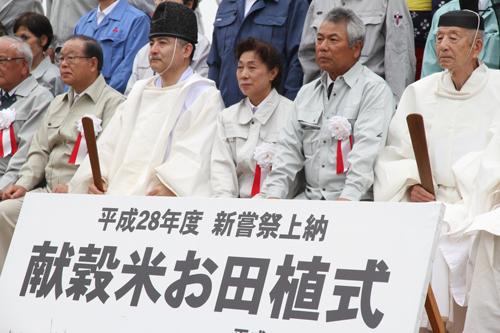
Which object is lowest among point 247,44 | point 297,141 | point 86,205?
point 86,205

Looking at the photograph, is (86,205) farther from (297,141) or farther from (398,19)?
(398,19)

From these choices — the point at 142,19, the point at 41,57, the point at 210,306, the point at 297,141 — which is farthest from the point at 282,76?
the point at 41,57

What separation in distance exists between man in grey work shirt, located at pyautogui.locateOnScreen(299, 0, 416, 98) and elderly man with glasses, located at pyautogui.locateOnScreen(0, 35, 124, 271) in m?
1.66

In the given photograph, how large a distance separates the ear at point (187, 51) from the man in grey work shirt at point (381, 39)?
2.88 ft

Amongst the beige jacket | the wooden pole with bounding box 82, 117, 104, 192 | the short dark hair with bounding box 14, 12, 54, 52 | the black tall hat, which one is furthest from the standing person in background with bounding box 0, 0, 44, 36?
the wooden pole with bounding box 82, 117, 104, 192

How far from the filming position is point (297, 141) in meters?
3.79

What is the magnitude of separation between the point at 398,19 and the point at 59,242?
110 inches

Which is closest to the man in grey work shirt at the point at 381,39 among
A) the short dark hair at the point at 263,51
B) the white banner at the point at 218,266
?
the short dark hair at the point at 263,51

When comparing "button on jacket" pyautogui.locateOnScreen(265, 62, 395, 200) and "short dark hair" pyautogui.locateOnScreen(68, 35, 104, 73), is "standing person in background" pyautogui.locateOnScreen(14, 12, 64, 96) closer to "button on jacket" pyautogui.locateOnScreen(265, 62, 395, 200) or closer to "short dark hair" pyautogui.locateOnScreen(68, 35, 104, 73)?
"short dark hair" pyautogui.locateOnScreen(68, 35, 104, 73)

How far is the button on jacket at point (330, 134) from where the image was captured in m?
3.54

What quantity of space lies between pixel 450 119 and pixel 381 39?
1.07 m

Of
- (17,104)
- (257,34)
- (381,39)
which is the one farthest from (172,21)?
(17,104)

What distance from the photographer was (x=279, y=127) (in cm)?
407

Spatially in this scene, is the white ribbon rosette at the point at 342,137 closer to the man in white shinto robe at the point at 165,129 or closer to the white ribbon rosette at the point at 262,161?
the white ribbon rosette at the point at 262,161
